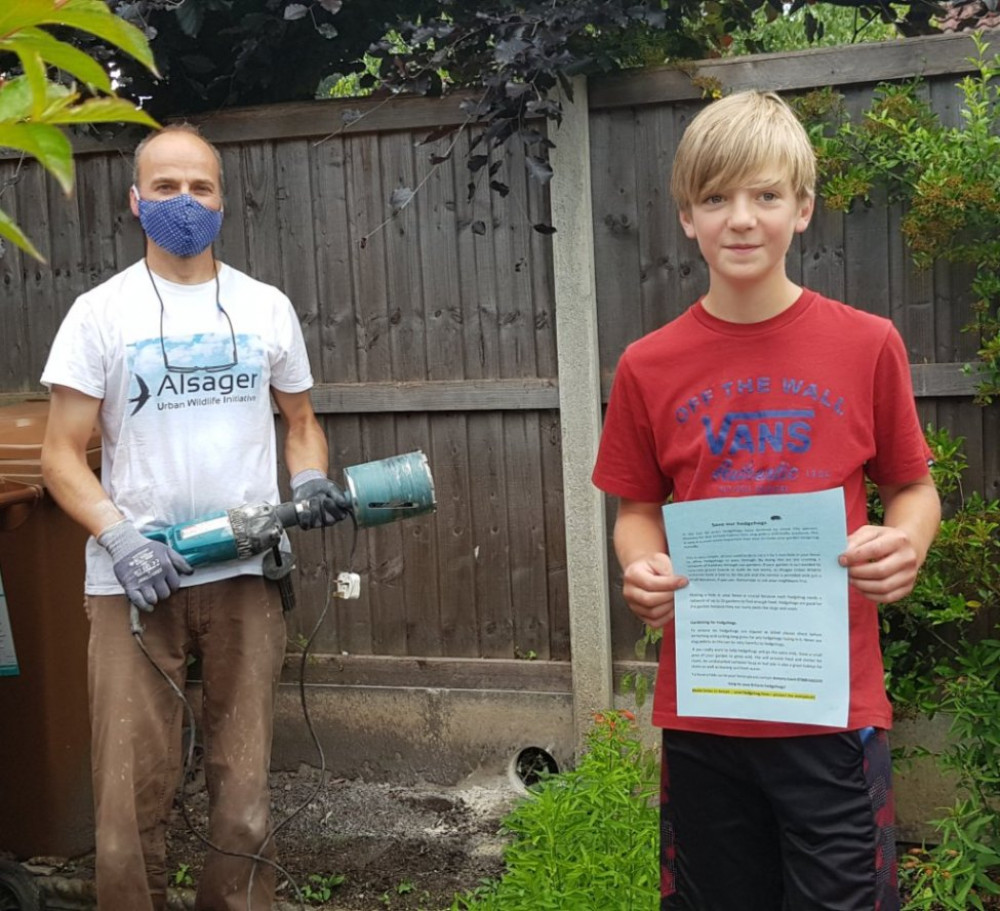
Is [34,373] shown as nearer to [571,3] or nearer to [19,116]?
[571,3]

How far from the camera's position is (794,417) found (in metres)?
2.04

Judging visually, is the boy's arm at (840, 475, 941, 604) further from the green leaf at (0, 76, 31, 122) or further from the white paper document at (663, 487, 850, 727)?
the green leaf at (0, 76, 31, 122)

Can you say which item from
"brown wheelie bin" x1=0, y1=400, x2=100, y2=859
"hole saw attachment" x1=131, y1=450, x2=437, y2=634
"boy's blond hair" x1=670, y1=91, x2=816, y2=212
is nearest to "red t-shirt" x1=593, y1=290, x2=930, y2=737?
"boy's blond hair" x1=670, y1=91, x2=816, y2=212

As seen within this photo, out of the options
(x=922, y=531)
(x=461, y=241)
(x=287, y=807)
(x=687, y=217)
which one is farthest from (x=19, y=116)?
(x=287, y=807)

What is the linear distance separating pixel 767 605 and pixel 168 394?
1670mm

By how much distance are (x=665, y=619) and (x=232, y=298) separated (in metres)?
1.60

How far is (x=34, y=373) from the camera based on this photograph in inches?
189

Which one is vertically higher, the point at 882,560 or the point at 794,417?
the point at 794,417

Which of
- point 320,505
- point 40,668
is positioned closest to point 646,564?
point 320,505

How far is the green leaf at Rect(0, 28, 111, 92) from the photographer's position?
840mm

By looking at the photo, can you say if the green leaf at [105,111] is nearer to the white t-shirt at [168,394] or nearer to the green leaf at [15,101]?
the green leaf at [15,101]

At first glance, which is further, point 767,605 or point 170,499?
point 170,499

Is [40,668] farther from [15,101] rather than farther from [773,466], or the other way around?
[15,101]

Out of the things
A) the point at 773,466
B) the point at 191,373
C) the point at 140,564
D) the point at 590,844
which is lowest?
the point at 590,844
